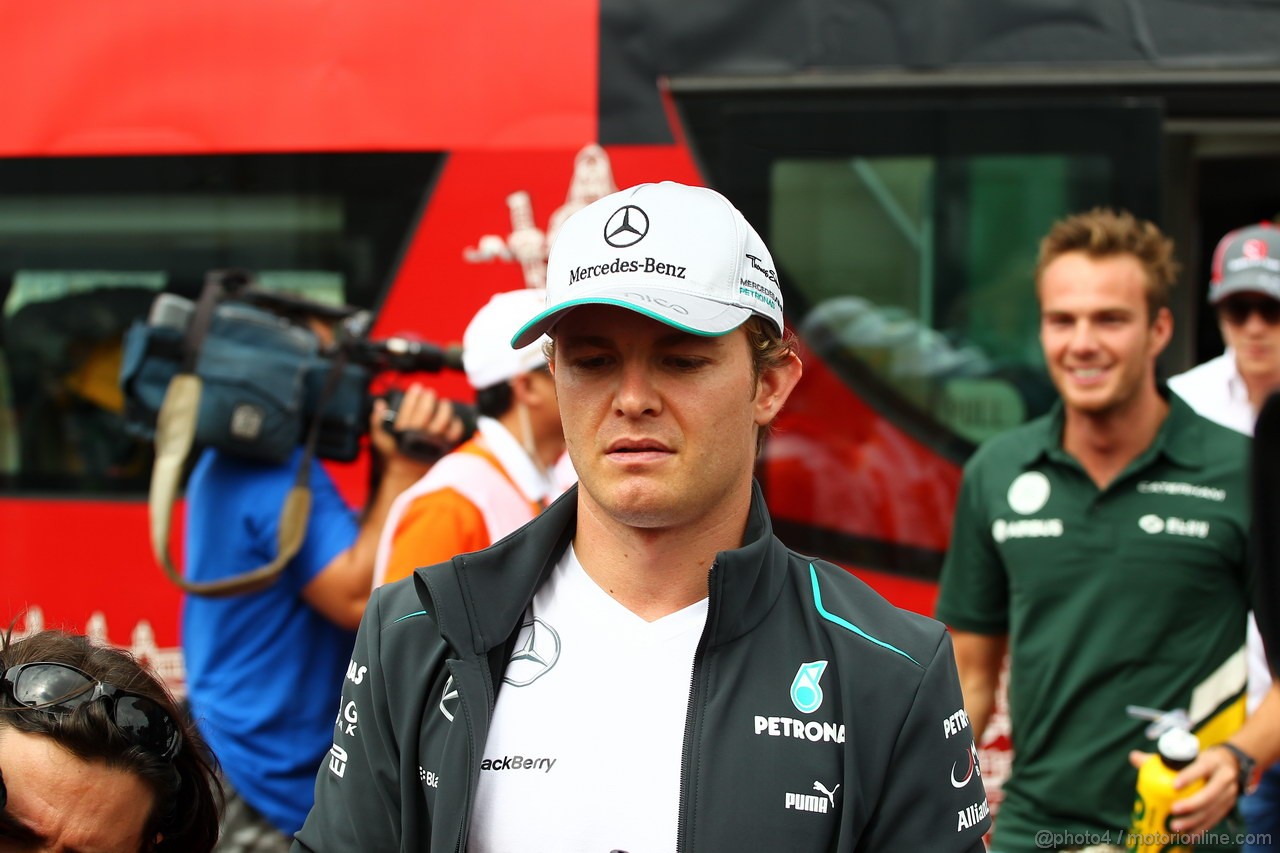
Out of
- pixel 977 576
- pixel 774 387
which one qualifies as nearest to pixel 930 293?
pixel 977 576

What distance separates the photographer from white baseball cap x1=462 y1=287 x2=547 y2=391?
3219mm

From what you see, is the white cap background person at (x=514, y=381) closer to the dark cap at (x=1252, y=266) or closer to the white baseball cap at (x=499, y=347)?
the white baseball cap at (x=499, y=347)

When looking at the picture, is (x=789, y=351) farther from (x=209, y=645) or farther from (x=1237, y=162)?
(x=1237, y=162)

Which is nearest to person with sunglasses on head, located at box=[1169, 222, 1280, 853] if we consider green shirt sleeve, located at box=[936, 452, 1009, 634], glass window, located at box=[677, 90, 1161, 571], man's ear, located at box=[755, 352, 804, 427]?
glass window, located at box=[677, 90, 1161, 571]

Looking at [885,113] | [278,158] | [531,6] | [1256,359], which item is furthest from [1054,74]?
[278,158]

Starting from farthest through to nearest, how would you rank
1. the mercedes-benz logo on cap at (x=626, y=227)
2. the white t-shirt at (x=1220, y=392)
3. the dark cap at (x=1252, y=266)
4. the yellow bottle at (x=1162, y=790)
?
the white t-shirt at (x=1220, y=392), the dark cap at (x=1252, y=266), the yellow bottle at (x=1162, y=790), the mercedes-benz logo on cap at (x=626, y=227)

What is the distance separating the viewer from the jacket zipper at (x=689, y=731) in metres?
1.44

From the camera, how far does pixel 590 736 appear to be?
58.8 inches

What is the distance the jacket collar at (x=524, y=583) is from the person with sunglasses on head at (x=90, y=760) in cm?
38

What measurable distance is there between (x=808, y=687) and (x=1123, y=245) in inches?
73.7

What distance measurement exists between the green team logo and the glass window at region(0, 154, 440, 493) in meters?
2.85

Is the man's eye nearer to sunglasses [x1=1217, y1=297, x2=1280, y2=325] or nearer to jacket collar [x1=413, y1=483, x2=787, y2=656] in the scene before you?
jacket collar [x1=413, y1=483, x2=787, y2=656]

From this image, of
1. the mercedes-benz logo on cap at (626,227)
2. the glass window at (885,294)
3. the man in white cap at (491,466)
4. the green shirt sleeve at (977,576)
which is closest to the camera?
the mercedes-benz logo on cap at (626,227)

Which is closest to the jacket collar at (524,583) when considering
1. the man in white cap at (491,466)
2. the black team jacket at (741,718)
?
the black team jacket at (741,718)
